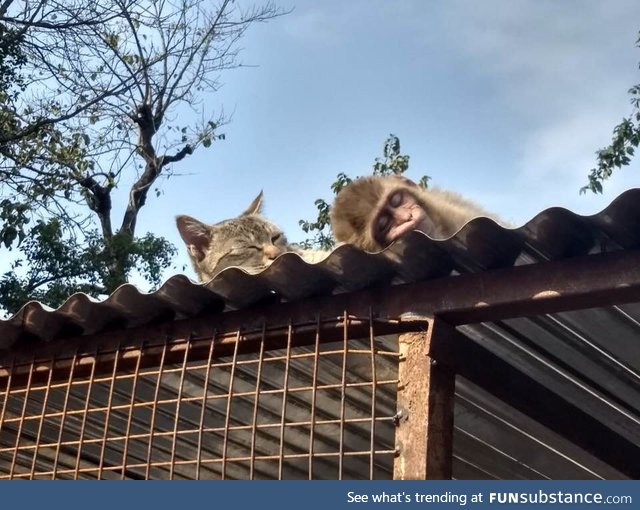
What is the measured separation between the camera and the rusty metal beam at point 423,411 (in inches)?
124

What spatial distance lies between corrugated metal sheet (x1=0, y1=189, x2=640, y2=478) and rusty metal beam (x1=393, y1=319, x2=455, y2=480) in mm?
235

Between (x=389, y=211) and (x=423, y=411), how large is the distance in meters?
2.35

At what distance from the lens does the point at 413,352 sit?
3348 mm

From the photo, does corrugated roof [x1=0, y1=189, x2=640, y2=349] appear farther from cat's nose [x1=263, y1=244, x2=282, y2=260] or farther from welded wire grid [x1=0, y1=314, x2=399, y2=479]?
cat's nose [x1=263, y1=244, x2=282, y2=260]

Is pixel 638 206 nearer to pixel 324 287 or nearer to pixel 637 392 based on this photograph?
pixel 324 287

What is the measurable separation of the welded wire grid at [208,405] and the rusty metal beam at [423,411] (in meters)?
0.10

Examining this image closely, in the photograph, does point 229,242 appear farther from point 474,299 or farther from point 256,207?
point 474,299

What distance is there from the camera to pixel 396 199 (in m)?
5.52

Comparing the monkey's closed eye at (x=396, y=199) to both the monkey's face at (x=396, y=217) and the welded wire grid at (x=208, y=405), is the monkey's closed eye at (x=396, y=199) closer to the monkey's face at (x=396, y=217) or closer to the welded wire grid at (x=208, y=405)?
the monkey's face at (x=396, y=217)

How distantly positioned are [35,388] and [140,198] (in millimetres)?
11432

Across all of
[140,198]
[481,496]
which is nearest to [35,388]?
[481,496]

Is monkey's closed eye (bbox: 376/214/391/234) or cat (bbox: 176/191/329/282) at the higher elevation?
cat (bbox: 176/191/329/282)

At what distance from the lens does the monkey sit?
536cm

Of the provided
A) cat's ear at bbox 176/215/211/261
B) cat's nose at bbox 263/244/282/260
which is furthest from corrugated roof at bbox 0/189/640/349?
cat's ear at bbox 176/215/211/261
